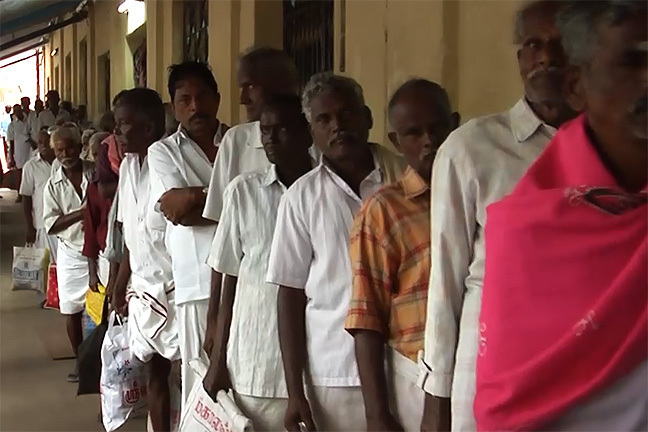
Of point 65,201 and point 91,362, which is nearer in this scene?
point 91,362

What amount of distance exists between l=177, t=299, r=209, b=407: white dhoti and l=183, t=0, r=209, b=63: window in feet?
9.27

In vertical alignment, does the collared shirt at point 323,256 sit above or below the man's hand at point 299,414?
above

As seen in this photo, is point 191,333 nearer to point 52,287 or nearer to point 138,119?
point 138,119

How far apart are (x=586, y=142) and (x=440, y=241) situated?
363 mm

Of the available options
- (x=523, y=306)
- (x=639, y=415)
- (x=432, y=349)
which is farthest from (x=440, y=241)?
(x=639, y=415)

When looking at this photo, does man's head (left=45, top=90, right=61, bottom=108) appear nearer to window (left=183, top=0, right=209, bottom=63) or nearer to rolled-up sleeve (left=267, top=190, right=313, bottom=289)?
window (left=183, top=0, right=209, bottom=63)

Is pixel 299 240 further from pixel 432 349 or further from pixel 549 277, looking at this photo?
pixel 549 277

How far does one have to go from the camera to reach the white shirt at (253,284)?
1995mm

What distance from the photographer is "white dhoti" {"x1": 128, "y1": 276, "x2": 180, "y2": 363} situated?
279cm

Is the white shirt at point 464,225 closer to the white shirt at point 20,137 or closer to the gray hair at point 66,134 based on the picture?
the gray hair at point 66,134

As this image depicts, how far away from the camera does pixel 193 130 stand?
2598 millimetres

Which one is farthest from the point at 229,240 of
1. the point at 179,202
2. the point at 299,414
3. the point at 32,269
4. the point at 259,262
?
the point at 32,269

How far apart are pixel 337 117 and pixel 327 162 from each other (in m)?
0.10

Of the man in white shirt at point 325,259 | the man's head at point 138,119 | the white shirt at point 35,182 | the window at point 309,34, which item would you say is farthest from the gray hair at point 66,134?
the man in white shirt at point 325,259
